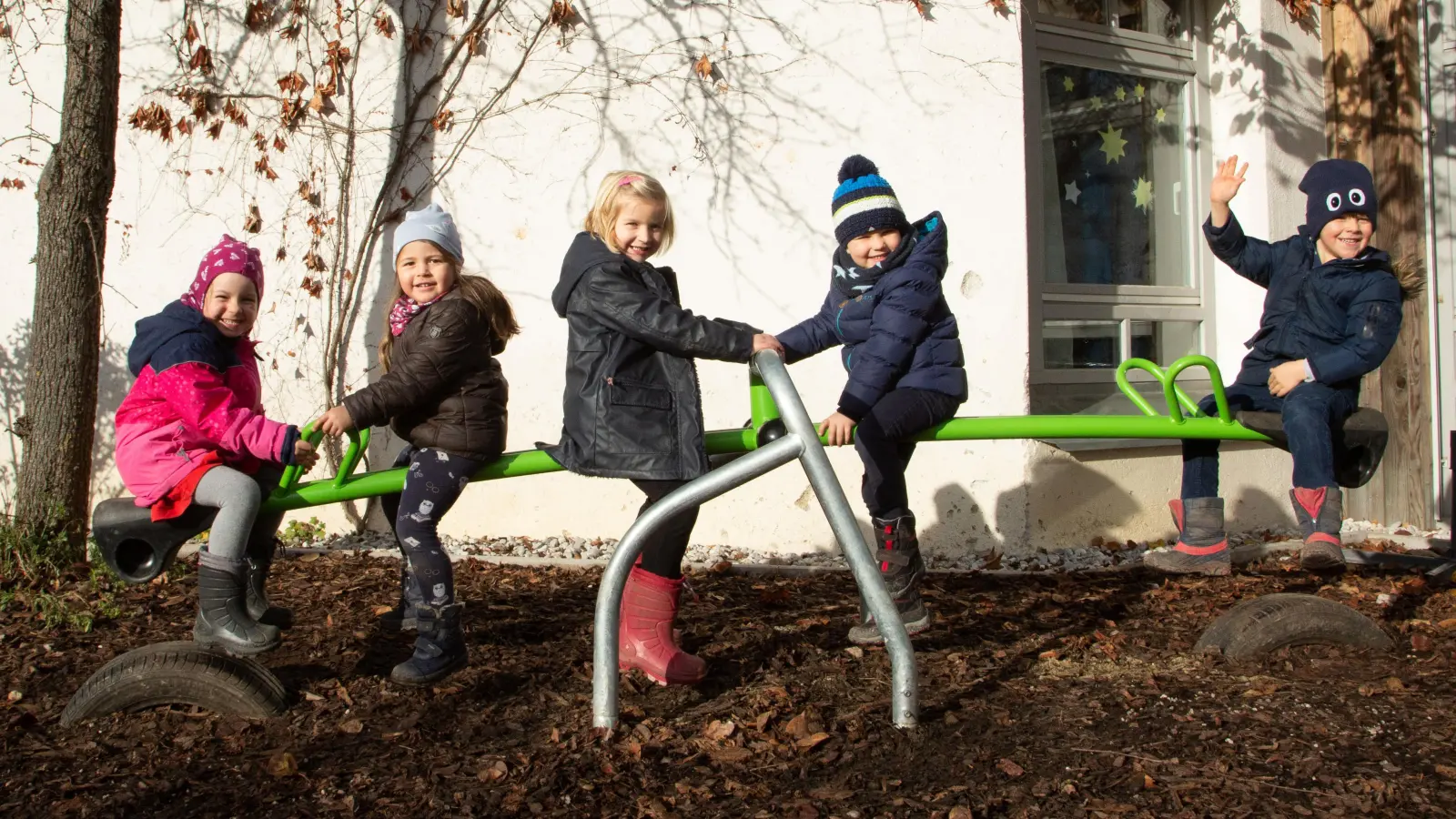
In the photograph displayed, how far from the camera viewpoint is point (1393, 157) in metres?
5.66

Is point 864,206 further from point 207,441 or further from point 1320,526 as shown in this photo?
point 207,441

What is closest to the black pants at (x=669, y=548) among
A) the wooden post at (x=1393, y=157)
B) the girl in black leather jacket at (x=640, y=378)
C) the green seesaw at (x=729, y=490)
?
the girl in black leather jacket at (x=640, y=378)

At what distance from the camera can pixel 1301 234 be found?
11.9 ft

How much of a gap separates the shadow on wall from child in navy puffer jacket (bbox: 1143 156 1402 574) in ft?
15.3

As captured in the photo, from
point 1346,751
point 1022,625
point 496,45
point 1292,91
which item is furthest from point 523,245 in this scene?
point 1346,751

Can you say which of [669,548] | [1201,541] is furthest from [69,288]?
[1201,541]

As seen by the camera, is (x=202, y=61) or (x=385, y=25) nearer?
(x=385, y=25)

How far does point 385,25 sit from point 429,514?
3.31 meters

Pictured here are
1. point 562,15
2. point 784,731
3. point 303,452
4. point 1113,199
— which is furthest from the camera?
point 1113,199

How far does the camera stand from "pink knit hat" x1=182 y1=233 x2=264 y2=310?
9.89ft

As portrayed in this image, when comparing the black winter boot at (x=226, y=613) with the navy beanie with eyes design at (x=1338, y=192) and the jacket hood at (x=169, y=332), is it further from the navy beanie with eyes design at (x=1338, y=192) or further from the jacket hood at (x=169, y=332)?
the navy beanie with eyes design at (x=1338, y=192)

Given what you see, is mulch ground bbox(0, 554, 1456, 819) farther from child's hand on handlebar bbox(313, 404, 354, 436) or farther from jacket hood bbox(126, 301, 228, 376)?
jacket hood bbox(126, 301, 228, 376)

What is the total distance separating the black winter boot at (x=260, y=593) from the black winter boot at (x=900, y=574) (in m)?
1.54

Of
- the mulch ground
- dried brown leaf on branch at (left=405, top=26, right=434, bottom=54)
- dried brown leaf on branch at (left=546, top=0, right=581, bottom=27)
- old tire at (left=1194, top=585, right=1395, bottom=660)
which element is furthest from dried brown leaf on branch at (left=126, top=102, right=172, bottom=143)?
old tire at (left=1194, top=585, right=1395, bottom=660)
